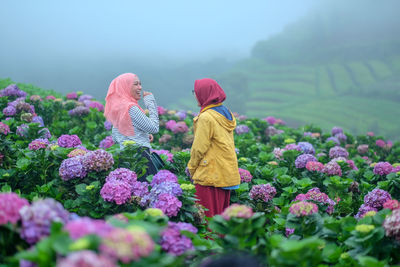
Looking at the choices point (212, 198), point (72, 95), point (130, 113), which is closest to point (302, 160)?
point (212, 198)

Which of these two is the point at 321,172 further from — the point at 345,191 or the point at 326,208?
the point at 326,208

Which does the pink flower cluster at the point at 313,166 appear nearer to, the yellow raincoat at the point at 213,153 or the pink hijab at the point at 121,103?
the yellow raincoat at the point at 213,153

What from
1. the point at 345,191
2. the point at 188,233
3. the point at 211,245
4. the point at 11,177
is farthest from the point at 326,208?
the point at 11,177

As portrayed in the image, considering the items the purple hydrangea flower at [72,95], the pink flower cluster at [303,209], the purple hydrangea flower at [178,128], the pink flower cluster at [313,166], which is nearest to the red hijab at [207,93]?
the pink flower cluster at [303,209]

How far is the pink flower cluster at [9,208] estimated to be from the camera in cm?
156

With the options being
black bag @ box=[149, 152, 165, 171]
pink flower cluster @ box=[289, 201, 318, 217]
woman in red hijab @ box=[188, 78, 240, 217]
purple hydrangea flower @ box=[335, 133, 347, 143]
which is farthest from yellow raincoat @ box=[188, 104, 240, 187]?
purple hydrangea flower @ box=[335, 133, 347, 143]

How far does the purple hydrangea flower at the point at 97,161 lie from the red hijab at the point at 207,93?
112 centimetres

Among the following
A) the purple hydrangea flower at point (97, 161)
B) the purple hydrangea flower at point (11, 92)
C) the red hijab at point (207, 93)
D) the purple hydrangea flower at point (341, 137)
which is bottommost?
the purple hydrangea flower at point (341, 137)

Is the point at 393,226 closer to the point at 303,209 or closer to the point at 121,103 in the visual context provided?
the point at 303,209

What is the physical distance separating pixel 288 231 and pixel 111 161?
1.71 meters

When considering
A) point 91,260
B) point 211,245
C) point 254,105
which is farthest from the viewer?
point 254,105

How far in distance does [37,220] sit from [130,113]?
2.52 metres

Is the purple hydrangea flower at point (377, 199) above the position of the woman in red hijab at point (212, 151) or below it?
below

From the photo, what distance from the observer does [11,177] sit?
327 cm
